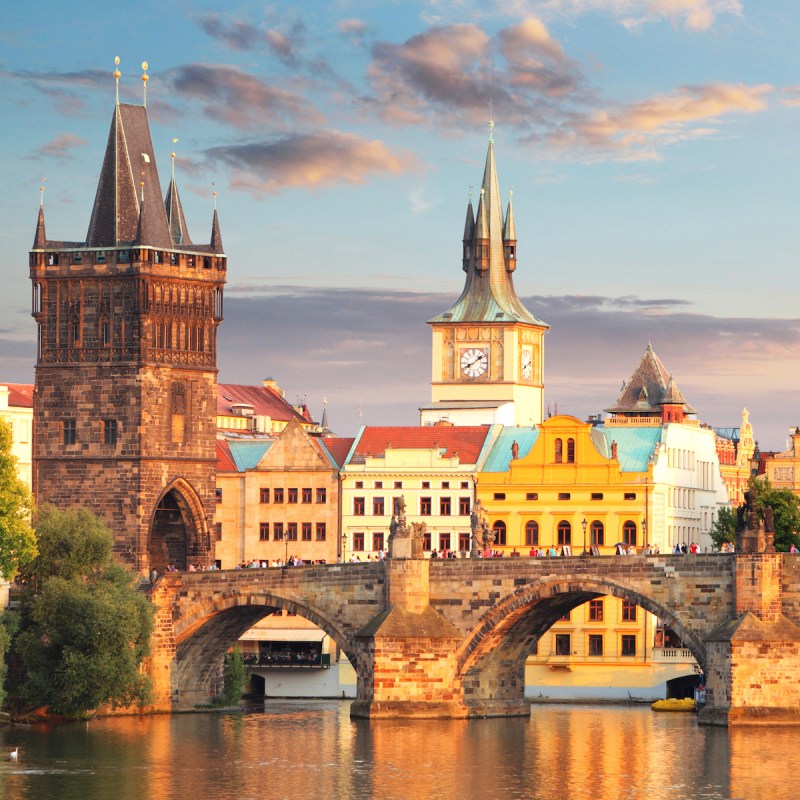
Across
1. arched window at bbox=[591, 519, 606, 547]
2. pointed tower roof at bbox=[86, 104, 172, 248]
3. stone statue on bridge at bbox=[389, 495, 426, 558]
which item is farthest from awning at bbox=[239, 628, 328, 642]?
stone statue on bridge at bbox=[389, 495, 426, 558]

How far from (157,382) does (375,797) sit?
4024 cm

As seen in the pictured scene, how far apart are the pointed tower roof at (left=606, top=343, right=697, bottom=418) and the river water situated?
5167cm

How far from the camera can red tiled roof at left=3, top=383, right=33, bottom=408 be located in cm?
14138

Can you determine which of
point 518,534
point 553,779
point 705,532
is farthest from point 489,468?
point 553,779

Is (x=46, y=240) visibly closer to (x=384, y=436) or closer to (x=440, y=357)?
(x=384, y=436)

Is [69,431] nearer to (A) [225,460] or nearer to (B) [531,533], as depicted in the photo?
(A) [225,460]

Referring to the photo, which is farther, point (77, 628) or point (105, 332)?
point (105, 332)

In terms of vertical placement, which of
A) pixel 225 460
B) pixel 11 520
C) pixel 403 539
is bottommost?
pixel 403 539

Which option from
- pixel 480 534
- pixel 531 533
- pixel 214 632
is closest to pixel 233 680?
pixel 214 632

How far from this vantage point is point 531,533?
13300 cm

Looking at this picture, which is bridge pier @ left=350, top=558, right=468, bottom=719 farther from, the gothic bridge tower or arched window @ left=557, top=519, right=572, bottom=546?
arched window @ left=557, top=519, right=572, bottom=546

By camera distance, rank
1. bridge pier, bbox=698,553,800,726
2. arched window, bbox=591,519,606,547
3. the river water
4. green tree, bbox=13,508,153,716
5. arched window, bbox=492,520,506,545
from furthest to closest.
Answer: arched window, bbox=492,520,506,545 < arched window, bbox=591,519,606,547 < green tree, bbox=13,508,153,716 < bridge pier, bbox=698,553,800,726 < the river water

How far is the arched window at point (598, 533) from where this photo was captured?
432 feet

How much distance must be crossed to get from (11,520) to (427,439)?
121 ft
